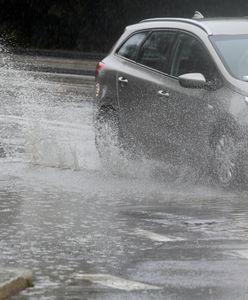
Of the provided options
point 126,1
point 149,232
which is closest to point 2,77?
point 126,1

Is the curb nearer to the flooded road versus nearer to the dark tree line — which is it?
the flooded road

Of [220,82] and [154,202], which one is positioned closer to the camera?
[154,202]

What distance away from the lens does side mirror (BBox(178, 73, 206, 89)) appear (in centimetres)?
1122

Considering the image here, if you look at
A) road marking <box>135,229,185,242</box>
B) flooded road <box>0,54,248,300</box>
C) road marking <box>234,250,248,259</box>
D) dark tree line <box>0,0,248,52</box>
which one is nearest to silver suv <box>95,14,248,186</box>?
flooded road <box>0,54,248,300</box>

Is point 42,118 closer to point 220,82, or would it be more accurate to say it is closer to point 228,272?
point 220,82

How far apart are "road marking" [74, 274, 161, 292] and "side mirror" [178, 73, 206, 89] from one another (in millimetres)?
4347

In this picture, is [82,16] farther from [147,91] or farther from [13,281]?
[13,281]

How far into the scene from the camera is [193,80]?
11227mm

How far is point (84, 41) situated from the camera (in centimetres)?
3600

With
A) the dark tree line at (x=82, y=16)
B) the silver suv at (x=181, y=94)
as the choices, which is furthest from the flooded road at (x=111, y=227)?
the dark tree line at (x=82, y=16)

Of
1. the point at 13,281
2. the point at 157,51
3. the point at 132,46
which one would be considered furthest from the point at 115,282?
the point at 132,46

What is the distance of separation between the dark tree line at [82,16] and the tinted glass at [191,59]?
21.1 m

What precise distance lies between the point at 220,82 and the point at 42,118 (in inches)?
277

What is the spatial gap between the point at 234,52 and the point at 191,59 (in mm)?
487
